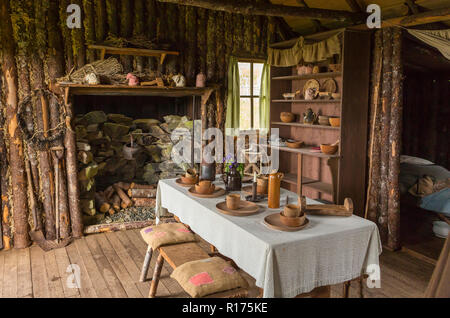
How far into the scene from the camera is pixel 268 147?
6.22m

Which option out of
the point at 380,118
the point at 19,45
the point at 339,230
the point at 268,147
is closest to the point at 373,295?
the point at 339,230

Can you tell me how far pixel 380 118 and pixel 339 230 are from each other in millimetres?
2450

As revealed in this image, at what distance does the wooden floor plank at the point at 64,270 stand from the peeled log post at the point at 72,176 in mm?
424

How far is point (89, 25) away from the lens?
4.89 metres

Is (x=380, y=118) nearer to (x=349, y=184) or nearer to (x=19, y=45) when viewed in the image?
(x=349, y=184)

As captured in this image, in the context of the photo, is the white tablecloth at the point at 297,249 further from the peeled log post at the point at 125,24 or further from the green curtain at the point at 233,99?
the green curtain at the point at 233,99

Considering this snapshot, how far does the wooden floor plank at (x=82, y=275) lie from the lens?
3.54 metres

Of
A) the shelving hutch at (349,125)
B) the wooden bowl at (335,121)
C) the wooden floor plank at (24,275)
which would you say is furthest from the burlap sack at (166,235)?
the wooden bowl at (335,121)

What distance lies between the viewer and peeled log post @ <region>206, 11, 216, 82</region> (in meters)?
5.69

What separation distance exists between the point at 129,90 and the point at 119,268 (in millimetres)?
2273

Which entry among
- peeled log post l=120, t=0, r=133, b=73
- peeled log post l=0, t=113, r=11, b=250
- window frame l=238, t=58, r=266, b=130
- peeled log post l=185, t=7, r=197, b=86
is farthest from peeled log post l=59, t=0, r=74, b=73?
window frame l=238, t=58, r=266, b=130

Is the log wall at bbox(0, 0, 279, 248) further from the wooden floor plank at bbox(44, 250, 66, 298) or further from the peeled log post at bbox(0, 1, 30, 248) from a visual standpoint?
the wooden floor plank at bbox(44, 250, 66, 298)
